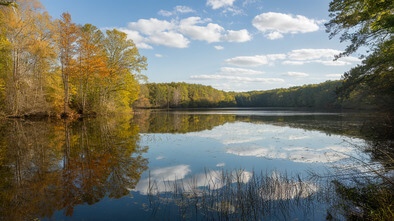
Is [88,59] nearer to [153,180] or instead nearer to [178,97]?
[153,180]

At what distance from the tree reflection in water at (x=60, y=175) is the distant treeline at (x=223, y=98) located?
72427mm

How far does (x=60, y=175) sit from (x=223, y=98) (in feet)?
455

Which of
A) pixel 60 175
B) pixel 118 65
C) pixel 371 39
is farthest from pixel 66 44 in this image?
pixel 371 39

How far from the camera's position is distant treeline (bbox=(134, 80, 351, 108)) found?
289ft

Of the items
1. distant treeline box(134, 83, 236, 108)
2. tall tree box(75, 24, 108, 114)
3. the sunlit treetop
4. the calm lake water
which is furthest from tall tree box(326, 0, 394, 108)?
distant treeline box(134, 83, 236, 108)

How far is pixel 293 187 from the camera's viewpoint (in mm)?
5555

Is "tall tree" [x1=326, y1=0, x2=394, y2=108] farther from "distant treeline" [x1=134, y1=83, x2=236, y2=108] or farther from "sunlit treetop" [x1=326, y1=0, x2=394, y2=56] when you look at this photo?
"distant treeline" [x1=134, y1=83, x2=236, y2=108]

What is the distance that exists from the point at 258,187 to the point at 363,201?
2297 mm

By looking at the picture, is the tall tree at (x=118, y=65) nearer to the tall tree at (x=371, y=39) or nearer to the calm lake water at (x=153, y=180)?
the calm lake water at (x=153, y=180)

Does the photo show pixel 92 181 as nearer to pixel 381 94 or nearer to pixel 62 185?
pixel 62 185

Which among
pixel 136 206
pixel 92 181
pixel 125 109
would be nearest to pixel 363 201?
pixel 136 206

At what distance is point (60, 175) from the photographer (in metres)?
6.14

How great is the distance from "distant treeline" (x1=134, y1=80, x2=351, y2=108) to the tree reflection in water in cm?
7243

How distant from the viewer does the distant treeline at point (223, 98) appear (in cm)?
8806
